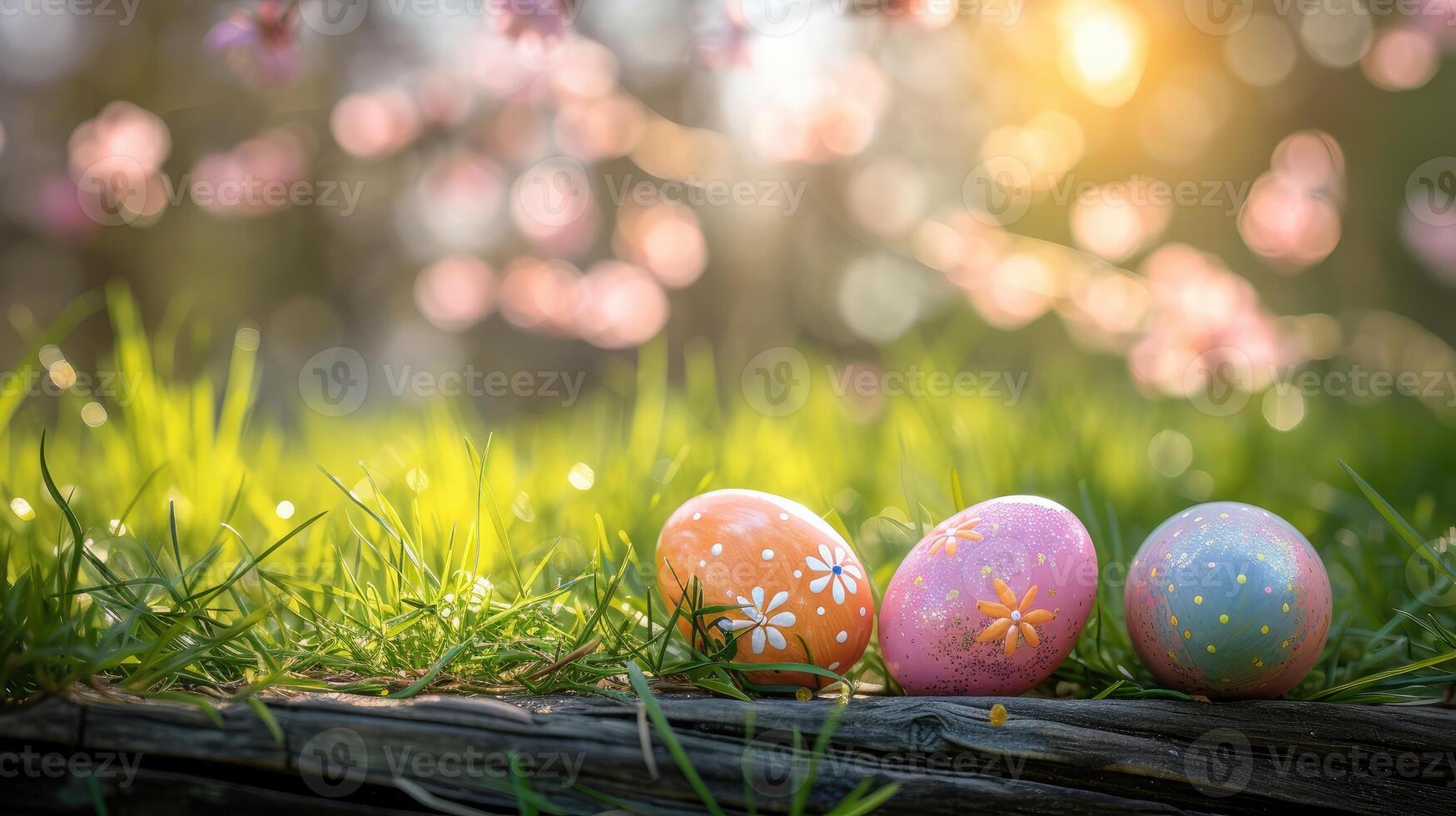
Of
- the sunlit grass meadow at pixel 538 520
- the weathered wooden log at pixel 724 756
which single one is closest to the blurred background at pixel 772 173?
the sunlit grass meadow at pixel 538 520

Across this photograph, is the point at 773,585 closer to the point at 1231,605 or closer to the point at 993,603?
the point at 993,603

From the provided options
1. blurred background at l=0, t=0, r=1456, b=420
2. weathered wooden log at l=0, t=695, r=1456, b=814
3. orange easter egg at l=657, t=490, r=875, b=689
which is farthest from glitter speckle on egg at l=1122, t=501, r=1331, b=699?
blurred background at l=0, t=0, r=1456, b=420

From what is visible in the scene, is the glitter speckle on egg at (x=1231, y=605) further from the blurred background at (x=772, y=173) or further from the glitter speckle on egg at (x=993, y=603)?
the blurred background at (x=772, y=173)

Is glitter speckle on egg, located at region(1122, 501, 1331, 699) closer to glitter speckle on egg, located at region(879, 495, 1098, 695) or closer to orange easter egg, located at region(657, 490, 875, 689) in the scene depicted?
glitter speckle on egg, located at region(879, 495, 1098, 695)

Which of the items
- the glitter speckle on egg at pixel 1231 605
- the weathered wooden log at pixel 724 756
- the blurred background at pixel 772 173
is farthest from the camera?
the blurred background at pixel 772 173

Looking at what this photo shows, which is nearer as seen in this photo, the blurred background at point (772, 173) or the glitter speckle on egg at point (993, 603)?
the glitter speckle on egg at point (993, 603)

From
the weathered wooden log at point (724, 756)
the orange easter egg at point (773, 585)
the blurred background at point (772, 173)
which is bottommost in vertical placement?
the weathered wooden log at point (724, 756)

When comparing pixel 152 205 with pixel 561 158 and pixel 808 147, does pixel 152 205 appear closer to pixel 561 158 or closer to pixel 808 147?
pixel 561 158
